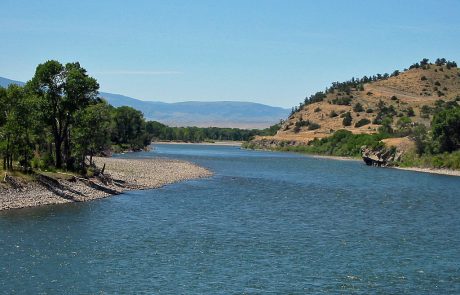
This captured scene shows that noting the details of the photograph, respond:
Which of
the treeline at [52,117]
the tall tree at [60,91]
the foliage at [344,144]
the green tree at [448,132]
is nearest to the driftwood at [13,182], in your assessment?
the treeline at [52,117]

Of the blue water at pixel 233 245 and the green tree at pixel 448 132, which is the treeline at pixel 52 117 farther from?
the green tree at pixel 448 132

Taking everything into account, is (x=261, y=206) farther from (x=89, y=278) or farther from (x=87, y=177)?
(x=89, y=278)

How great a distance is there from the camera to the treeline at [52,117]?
2328 inches

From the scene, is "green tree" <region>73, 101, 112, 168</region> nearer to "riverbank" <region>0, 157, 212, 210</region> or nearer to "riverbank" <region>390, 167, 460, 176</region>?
"riverbank" <region>0, 157, 212, 210</region>

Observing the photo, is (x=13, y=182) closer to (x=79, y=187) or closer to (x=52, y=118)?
(x=79, y=187)

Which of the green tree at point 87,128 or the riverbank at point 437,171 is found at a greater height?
the green tree at point 87,128

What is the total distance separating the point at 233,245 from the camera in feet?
132

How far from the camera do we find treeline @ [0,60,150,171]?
59125 millimetres

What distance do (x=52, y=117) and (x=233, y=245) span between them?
38.0 m

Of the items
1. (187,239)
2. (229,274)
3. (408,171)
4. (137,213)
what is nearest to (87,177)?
(137,213)

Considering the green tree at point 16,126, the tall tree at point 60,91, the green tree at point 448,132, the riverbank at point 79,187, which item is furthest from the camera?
the green tree at point 448,132

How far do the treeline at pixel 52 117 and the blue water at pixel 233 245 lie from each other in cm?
943

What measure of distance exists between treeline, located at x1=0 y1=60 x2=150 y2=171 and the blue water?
9427 mm

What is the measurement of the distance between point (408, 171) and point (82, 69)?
70.9 meters
